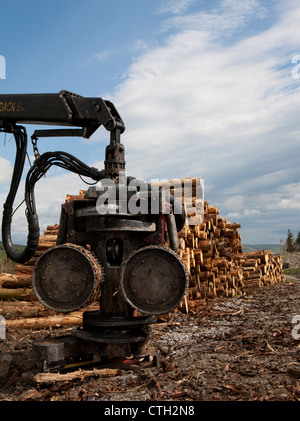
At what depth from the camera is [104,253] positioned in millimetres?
4676

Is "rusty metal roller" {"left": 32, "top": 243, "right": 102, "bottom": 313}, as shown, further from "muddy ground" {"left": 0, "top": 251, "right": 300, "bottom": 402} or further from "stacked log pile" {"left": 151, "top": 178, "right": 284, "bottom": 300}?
"stacked log pile" {"left": 151, "top": 178, "right": 284, "bottom": 300}

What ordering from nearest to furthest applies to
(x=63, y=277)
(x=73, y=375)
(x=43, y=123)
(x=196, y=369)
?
(x=73, y=375), (x=63, y=277), (x=196, y=369), (x=43, y=123)

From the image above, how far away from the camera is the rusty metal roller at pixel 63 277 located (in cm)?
430

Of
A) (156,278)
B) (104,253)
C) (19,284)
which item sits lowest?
(19,284)

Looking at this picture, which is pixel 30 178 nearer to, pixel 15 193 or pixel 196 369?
pixel 15 193

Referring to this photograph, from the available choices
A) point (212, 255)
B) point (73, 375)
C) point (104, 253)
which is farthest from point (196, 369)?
point (212, 255)

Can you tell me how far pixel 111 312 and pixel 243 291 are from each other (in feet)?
32.1

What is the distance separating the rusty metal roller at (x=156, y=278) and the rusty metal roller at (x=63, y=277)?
470 millimetres

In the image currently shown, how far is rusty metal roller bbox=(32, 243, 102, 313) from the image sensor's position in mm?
4301

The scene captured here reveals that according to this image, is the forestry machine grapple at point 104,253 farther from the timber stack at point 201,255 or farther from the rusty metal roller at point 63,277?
the timber stack at point 201,255

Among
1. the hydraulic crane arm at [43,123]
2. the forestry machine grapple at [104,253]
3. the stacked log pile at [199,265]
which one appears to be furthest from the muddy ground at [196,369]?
the hydraulic crane arm at [43,123]

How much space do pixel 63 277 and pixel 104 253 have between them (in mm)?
602
